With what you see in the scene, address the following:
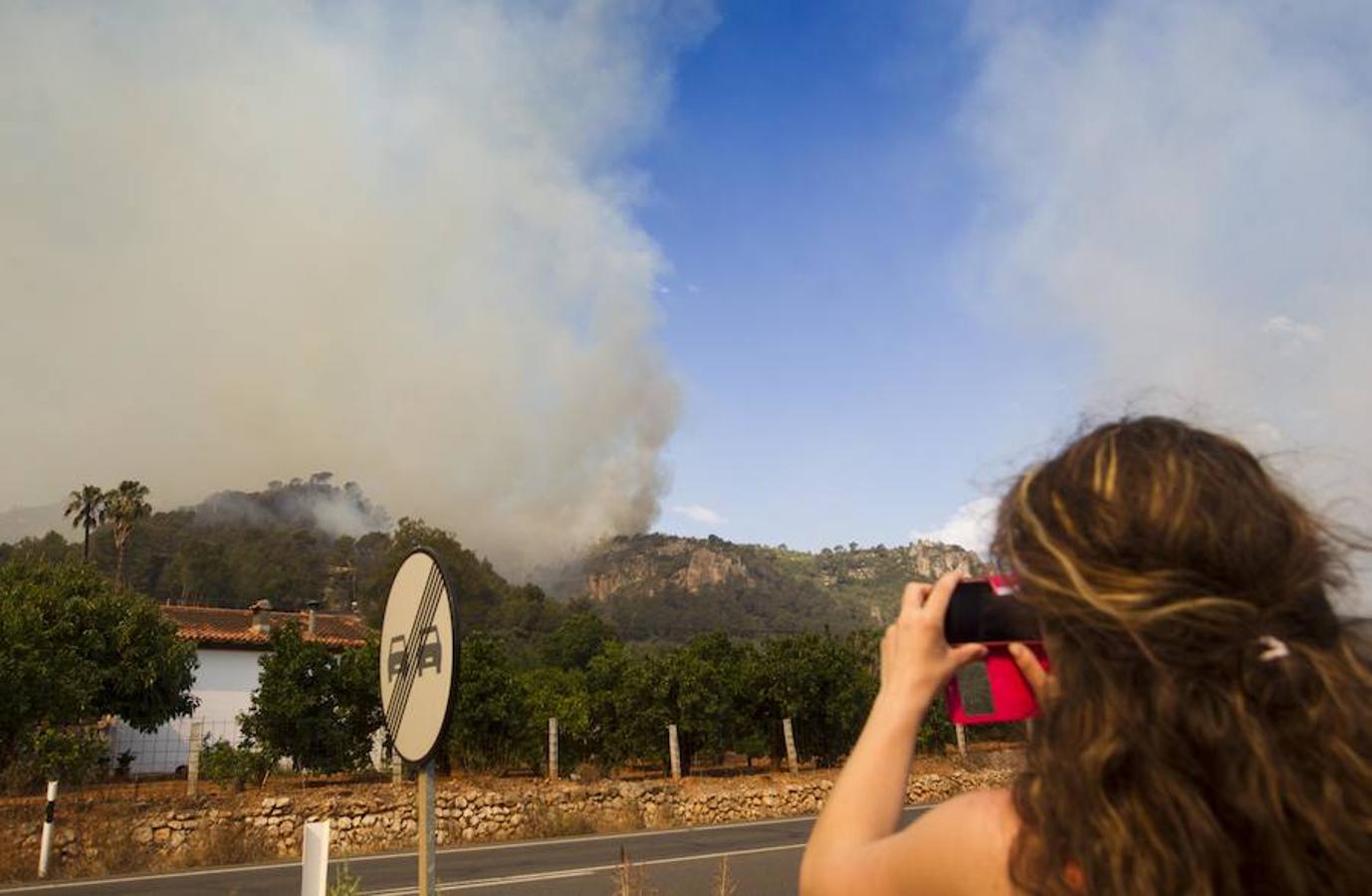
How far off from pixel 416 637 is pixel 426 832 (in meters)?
0.52

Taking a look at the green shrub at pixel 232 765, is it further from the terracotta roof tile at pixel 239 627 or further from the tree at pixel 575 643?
the tree at pixel 575 643

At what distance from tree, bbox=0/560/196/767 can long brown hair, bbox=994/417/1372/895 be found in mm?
20360

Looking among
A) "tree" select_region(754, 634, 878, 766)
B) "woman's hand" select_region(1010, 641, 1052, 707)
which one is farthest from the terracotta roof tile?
"woman's hand" select_region(1010, 641, 1052, 707)

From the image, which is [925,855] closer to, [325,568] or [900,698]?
[900,698]

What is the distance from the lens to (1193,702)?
965 millimetres

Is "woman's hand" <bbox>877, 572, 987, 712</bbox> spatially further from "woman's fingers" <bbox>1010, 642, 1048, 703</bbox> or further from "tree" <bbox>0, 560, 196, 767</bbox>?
"tree" <bbox>0, 560, 196, 767</bbox>

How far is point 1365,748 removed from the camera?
974 millimetres

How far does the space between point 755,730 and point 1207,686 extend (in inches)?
1040

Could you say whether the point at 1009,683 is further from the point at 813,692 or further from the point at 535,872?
the point at 813,692

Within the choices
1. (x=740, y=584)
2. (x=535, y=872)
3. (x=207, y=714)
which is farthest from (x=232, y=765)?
(x=740, y=584)

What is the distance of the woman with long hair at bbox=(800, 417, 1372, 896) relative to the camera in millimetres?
945

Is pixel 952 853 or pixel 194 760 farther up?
pixel 952 853

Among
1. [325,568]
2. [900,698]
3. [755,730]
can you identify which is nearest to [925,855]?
[900,698]

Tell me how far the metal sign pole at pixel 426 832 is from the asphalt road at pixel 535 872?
6.89m
